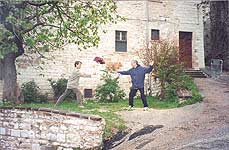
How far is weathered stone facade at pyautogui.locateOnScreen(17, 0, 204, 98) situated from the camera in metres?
19.0

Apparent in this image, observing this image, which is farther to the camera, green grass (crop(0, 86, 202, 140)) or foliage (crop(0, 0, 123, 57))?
foliage (crop(0, 0, 123, 57))

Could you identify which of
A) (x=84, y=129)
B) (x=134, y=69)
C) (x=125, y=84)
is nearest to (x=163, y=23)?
(x=125, y=84)

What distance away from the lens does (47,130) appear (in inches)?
461

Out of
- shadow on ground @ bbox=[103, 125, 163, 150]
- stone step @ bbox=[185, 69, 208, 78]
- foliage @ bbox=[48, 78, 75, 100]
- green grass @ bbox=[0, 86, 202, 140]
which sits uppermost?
stone step @ bbox=[185, 69, 208, 78]

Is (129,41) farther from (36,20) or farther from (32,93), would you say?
(36,20)

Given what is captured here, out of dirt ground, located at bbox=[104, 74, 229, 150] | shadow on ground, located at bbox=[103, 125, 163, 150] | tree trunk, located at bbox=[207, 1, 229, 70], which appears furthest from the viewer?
tree trunk, located at bbox=[207, 1, 229, 70]

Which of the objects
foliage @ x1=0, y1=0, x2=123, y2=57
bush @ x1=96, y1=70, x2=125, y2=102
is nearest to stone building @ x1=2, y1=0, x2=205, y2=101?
bush @ x1=96, y1=70, x2=125, y2=102

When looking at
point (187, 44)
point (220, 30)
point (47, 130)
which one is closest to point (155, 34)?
point (187, 44)

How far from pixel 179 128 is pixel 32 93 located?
8.93 meters

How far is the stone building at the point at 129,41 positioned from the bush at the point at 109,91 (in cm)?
97

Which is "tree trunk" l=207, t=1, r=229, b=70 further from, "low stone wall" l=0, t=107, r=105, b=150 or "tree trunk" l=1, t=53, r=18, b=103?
"low stone wall" l=0, t=107, r=105, b=150

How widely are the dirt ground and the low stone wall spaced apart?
2.31ft

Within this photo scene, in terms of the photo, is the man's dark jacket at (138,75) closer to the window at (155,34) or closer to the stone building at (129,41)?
the stone building at (129,41)

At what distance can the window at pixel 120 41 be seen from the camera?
67.4 feet
